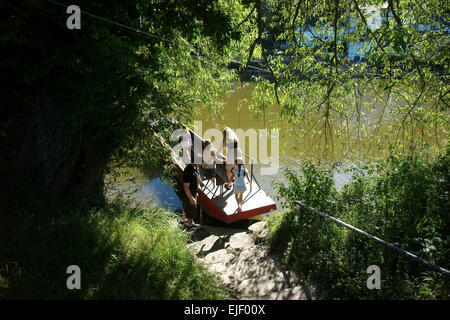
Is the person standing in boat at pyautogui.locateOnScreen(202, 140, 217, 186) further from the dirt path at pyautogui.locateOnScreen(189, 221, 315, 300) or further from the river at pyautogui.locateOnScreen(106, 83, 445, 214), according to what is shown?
the dirt path at pyautogui.locateOnScreen(189, 221, 315, 300)

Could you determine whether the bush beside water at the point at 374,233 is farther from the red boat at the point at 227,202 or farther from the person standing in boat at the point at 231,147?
the person standing in boat at the point at 231,147

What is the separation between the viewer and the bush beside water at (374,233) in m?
3.10

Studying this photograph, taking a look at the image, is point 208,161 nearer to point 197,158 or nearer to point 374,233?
point 197,158

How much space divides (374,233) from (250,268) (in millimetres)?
1903

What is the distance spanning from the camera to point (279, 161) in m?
13.3

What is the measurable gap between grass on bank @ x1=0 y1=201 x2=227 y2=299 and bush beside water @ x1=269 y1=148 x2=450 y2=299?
144 cm

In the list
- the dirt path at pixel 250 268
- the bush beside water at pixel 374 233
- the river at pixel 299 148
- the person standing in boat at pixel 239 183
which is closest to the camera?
the bush beside water at pixel 374 233

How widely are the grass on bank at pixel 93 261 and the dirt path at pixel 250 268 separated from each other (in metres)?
0.44

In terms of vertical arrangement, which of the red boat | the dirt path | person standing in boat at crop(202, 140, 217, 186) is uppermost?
person standing in boat at crop(202, 140, 217, 186)

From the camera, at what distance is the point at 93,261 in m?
3.26

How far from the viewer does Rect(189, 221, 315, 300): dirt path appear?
3467mm

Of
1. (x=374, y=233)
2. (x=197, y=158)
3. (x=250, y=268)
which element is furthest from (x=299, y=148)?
(x=197, y=158)

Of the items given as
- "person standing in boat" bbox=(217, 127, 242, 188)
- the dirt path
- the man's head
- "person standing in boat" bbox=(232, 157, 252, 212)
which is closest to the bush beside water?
the dirt path

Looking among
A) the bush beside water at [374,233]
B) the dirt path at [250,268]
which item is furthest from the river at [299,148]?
the dirt path at [250,268]
